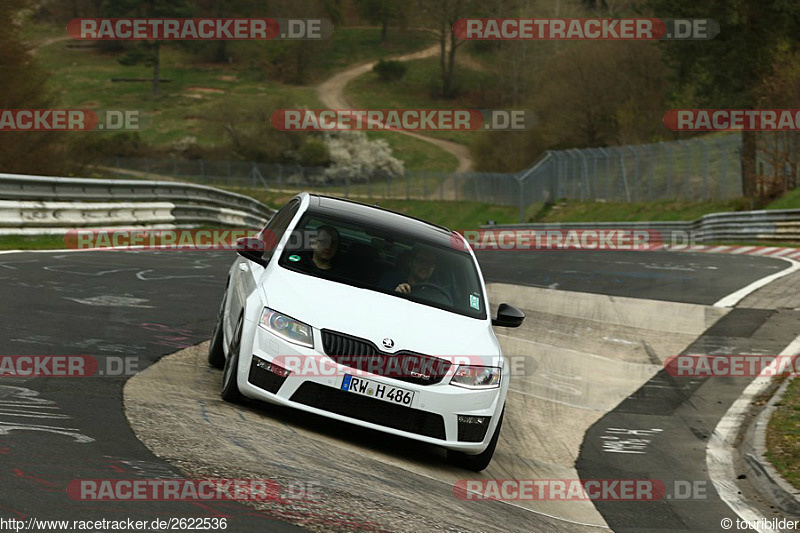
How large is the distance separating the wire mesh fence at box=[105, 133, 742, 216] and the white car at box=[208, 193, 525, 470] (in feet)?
112

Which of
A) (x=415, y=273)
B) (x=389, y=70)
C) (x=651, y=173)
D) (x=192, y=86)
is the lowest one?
(x=415, y=273)

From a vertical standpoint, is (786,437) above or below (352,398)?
below

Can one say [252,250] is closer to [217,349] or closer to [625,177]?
[217,349]

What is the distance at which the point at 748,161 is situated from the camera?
41.4 meters

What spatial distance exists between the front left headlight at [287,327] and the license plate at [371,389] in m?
0.35

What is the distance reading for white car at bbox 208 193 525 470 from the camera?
7273 millimetres

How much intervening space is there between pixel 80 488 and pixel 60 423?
1.43m

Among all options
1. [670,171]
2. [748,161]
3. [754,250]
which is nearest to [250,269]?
[754,250]

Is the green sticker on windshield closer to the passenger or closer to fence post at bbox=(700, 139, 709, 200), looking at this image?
the passenger

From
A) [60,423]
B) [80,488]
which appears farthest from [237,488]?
[60,423]

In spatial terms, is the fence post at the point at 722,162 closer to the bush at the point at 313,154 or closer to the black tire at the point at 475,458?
the black tire at the point at 475,458

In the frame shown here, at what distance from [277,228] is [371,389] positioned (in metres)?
2.38

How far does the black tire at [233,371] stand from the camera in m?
7.64

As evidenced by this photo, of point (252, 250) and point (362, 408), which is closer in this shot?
point (362, 408)
